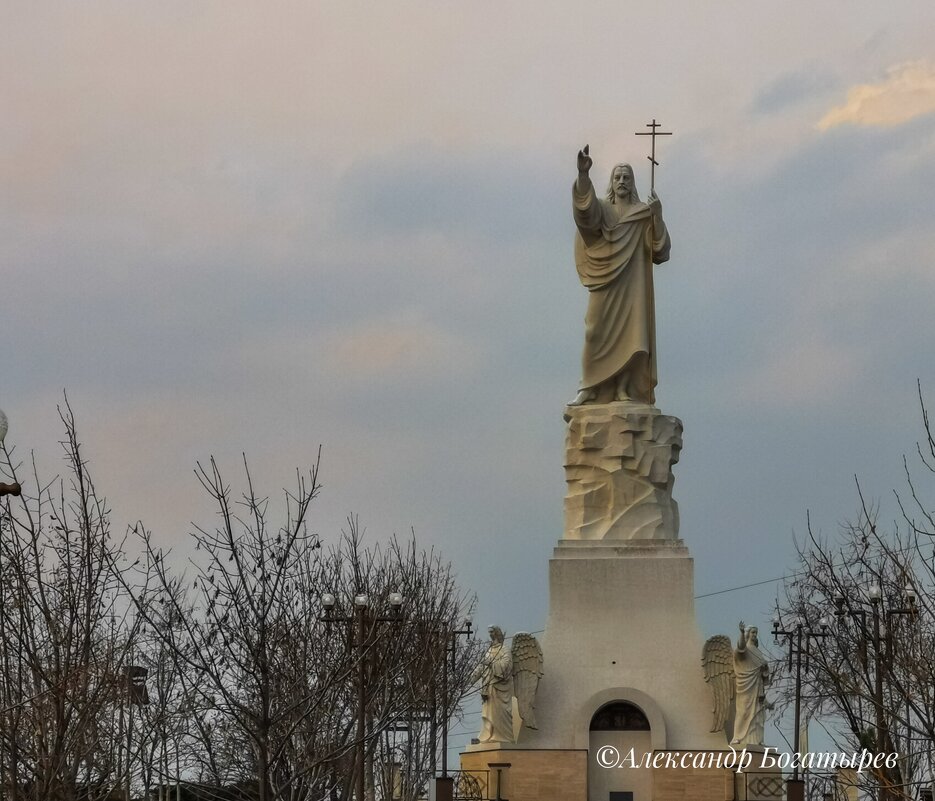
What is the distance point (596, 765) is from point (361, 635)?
479 inches

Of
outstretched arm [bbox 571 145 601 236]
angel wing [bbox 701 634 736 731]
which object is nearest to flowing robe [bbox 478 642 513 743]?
angel wing [bbox 701 634 736 731]

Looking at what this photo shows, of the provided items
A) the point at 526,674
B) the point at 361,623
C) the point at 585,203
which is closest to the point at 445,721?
the point at 526,674

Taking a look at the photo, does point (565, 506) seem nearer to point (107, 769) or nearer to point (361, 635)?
point (361, 635)

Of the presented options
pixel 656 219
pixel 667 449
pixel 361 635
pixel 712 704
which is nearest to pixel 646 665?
pixel 712 704

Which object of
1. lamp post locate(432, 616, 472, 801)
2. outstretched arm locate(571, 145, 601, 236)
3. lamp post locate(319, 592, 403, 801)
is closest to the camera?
lamp post locate(319, 592, 403, 801)

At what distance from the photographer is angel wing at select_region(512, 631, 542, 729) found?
37188 millimetres

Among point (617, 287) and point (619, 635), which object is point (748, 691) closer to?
point (619, 635)

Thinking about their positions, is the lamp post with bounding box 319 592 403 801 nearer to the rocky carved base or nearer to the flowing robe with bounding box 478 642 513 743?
the flowing robe with bounding box 478 642 513 743

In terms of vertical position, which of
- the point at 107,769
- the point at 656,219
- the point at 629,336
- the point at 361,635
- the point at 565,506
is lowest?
the point at 107,769

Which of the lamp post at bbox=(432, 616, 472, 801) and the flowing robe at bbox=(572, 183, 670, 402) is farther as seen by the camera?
the flowing robe at bbox=(572, 183, 670, 402)

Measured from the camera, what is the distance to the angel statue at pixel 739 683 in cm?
3647

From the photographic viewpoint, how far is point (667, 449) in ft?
129

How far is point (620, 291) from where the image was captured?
1581 inches

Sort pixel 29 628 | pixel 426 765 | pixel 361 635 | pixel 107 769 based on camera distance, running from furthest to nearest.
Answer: pixel 426 765, pixel 361 635, pixel 107 769, pixel 29 628
